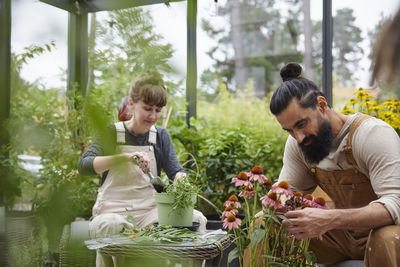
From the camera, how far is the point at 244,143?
9.89 ft

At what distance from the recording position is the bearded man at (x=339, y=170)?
4.83 feet

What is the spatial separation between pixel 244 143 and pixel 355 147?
1384 millimetres

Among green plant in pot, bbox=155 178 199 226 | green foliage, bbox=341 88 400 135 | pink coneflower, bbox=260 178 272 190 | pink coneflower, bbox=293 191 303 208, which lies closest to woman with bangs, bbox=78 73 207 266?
green plant in pot, bbox=155 178 199 226

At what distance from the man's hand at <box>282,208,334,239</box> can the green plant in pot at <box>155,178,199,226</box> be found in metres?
0.55

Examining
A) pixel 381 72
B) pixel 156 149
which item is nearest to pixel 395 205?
pixel 381 72

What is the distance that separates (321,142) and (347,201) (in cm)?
29

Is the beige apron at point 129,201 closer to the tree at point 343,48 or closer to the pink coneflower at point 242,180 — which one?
the pink coneflower at point 242,180

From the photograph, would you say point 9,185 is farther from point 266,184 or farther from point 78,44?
point 266,184

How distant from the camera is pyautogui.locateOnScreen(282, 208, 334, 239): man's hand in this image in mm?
1457

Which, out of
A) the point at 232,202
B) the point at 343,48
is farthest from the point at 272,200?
the point at 343,48

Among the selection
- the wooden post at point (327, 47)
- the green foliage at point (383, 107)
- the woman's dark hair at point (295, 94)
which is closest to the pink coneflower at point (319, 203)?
the woman's dark hair at point (295, 94)

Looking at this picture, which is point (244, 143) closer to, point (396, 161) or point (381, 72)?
point (396, 161)

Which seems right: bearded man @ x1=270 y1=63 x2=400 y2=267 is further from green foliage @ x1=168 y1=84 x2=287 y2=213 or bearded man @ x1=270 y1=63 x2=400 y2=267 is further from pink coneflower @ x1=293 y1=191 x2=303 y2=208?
green foliage @ x1=168 y1=84 x2=287 y2=213

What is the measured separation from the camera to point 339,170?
5.81 feet
